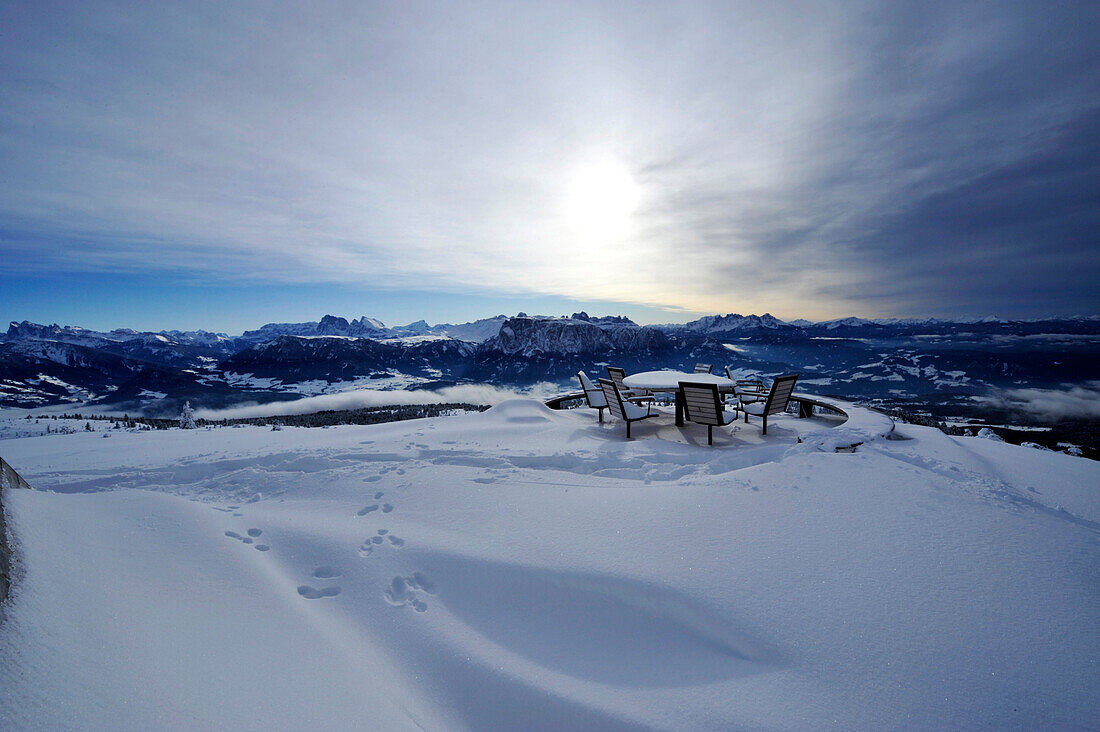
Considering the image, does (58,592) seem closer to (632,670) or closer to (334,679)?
(334,679)

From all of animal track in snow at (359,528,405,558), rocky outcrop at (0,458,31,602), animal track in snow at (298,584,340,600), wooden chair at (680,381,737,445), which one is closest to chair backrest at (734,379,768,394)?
wooden chair at (680,381,737,445)

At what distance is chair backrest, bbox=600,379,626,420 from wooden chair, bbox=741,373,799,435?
8.82 ft

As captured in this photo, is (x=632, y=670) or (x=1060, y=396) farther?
(x=1060, y=396)

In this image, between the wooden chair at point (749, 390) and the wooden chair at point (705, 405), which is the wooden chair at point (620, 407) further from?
the wooden chair at point (749, 390)

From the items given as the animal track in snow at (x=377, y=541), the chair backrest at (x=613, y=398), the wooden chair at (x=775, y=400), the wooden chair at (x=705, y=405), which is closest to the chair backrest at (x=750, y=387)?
the wooden chair at (x=775, y=400)

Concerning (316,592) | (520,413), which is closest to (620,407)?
(520,413)

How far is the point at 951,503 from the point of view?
353 centimetres

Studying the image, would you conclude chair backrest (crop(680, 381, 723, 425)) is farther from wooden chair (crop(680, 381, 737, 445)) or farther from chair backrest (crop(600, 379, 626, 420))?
chair backrest (crop(600, 379, 626, 420))

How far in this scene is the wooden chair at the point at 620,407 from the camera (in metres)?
7.88

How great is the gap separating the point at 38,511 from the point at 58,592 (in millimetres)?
1264

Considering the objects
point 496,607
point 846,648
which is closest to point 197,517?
point 496,607

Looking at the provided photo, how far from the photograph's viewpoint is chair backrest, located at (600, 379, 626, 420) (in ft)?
25.9

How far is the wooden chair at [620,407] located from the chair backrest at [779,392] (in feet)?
7.79

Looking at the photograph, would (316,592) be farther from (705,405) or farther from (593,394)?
(593,394)
